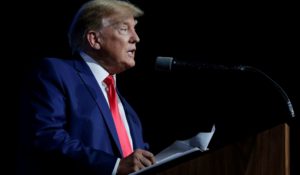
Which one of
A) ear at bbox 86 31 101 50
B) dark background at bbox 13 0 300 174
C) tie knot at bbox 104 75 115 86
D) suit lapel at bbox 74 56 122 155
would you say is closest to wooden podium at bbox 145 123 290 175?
suit lapel at bbox 74 56 122 155

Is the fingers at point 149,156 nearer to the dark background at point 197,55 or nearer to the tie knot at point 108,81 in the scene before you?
the tie knot at point 108,81

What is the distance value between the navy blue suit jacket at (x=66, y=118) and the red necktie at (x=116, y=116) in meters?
0.07

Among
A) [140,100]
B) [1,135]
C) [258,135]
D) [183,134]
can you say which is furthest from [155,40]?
[258,135]

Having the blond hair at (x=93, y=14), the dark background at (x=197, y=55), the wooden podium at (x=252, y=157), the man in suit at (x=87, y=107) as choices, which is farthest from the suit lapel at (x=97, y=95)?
the wooden podium at (x=252, y=157)

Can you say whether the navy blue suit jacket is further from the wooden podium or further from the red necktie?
the wooden podium

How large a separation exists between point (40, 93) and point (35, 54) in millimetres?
821

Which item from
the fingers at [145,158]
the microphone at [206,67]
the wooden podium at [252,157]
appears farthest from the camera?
the microphone at [206,67]

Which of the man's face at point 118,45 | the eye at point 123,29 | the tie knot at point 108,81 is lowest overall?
the tie knot at point 108,81

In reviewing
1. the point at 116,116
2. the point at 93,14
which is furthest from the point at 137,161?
the point at 93,14

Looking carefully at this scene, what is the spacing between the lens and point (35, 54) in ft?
9.55

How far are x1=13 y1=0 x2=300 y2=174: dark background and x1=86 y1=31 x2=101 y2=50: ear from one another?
0.48 metres

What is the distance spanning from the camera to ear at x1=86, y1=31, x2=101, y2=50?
2.48 meters

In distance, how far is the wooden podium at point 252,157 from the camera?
134 cm

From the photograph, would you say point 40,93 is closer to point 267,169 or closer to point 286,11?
point 267,169
